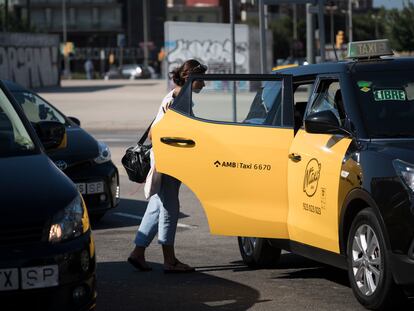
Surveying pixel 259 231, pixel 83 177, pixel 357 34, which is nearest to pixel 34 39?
pixel 83 177

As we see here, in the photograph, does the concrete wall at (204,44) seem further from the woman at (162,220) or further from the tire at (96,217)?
the woman at (162,220)

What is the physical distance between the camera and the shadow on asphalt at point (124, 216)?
11266 mm

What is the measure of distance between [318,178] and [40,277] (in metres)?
2.30

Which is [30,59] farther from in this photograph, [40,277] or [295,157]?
[40,277]

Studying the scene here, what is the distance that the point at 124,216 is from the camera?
39.3 ft

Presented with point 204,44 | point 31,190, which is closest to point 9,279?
point 31,190

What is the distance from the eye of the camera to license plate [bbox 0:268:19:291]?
17.9ft

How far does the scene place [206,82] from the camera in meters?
8.27

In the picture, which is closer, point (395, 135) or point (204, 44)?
point (395, 135)

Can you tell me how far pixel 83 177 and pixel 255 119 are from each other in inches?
126

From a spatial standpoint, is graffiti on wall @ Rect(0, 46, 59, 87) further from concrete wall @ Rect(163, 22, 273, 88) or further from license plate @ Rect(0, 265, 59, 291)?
license plate @ Rect(0, 265, 59, 291)

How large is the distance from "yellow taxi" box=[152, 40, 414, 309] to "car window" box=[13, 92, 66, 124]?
408 cm

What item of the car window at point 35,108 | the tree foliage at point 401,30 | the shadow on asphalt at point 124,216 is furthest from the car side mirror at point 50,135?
the tree foliage at point 401,30

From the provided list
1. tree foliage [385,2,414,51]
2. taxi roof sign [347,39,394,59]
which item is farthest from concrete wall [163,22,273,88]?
taxi roof sign [347,39,394,59]
